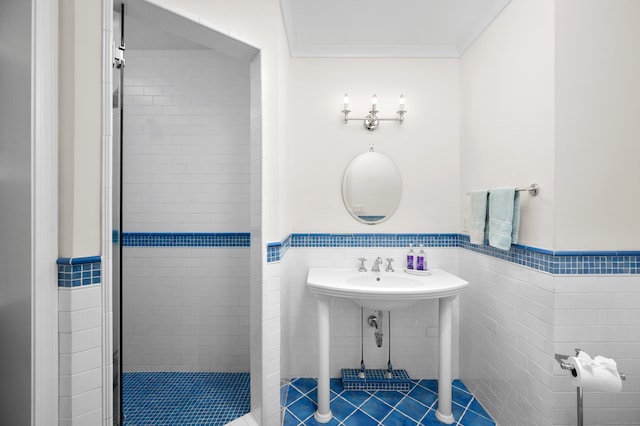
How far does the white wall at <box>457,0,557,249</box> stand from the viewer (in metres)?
1.38

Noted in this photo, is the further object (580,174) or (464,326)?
(464,326)

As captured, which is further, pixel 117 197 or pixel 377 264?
pixel 377 264

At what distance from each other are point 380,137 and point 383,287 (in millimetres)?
1117

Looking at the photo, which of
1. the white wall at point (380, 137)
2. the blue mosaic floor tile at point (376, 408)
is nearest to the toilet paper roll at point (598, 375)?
the blue mosaic floor tile at point (376, 408)

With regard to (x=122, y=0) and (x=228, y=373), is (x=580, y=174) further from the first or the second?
(x=228, y=373)

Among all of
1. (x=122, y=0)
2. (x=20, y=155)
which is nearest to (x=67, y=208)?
(x=20, y=155)

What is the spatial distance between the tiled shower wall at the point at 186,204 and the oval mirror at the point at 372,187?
0.79 metres

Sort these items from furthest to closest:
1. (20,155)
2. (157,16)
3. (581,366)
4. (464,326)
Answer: (464,326) < (157,16) < (581,366) < (20,155)

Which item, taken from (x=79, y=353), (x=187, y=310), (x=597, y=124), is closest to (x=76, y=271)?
(x=79, y=353)

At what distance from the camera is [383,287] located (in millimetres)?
1771

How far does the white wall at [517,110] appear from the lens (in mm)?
1377

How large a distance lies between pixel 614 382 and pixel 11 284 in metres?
2.20

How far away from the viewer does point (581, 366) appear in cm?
113

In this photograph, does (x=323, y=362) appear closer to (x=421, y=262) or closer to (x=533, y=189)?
(x=421, y=262)
